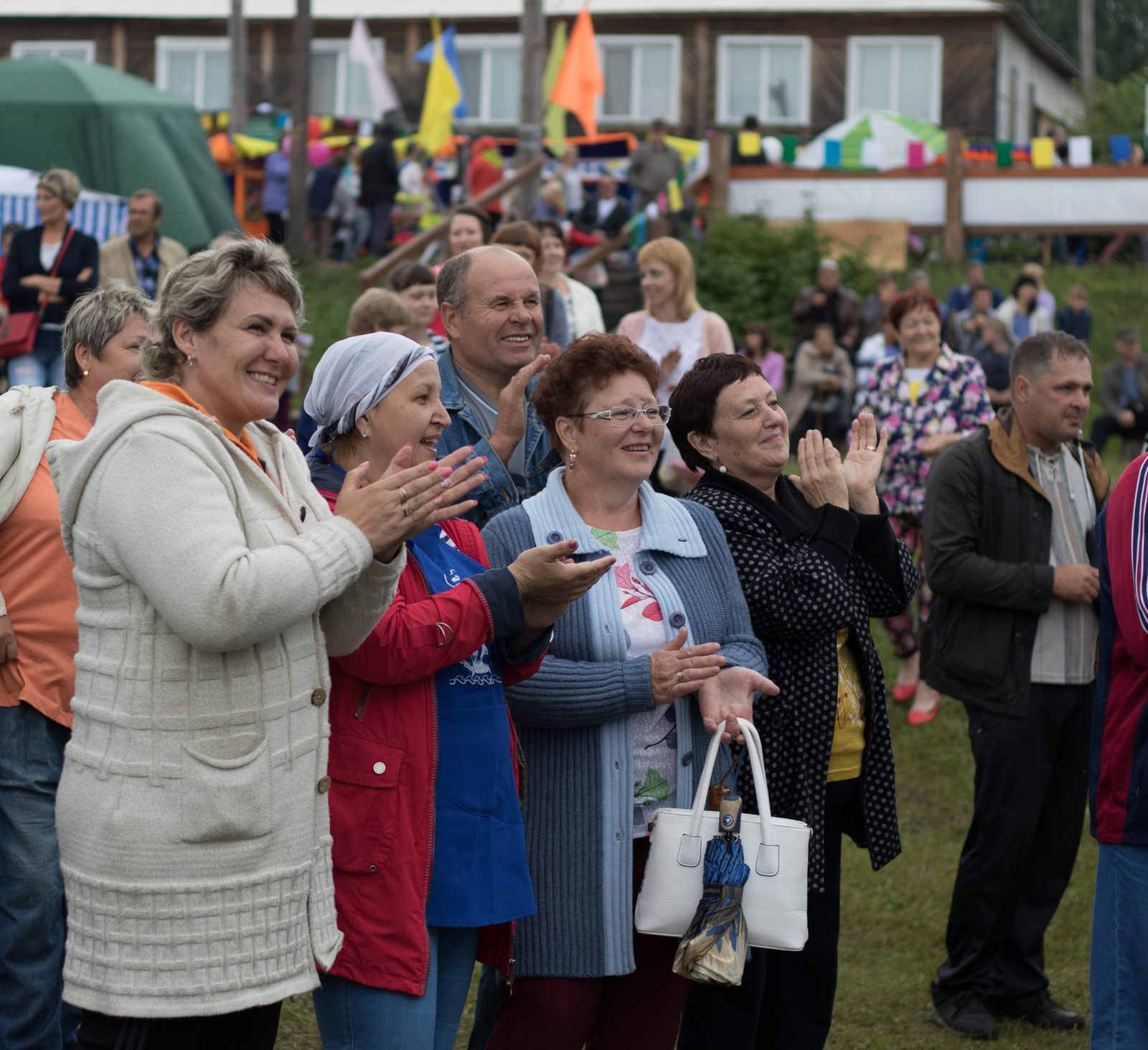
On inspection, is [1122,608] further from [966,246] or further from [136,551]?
[966,246]

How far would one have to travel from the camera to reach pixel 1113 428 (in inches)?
592

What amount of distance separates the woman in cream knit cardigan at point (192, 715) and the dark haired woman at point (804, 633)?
140cm

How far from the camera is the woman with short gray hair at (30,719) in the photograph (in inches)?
144

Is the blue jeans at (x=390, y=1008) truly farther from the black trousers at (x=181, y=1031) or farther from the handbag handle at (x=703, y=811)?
the handbag handle at (x=703, y=811)

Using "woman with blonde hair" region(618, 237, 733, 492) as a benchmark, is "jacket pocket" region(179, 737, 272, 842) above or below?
below

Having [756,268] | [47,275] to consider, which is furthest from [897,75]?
[47,275]

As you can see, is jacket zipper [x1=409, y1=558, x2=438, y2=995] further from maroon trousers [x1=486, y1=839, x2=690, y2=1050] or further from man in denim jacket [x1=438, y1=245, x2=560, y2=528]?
man in denim jacket [x1=438, y1=245, x2=560, y2=528]

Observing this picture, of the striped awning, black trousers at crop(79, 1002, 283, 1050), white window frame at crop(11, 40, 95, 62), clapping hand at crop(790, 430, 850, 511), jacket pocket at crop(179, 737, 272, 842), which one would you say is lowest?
black trousers at crop(79, 1002, 283, 1050)

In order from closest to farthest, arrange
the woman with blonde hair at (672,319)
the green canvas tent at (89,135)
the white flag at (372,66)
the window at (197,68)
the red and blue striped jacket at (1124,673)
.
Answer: the red and blue striped jacket at (1124,673)
the woman with blonde hair at (672,319)
the green canvas tent at (89,135)
the white flag at (372,66)
the window at (197,68)

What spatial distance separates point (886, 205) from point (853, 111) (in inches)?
527

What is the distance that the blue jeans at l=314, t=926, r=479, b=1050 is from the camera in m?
2.80

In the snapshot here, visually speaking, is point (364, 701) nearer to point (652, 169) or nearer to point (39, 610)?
point (39, 610)

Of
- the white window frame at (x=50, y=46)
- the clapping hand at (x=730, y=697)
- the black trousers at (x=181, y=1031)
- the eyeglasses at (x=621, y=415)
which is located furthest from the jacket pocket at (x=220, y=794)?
the white window frame at (x=50, y=46)

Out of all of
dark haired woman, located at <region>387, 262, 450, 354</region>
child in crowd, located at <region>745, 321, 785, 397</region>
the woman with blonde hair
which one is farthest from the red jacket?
child in crowd, located at <region>745, 321, 785, 397</region>
